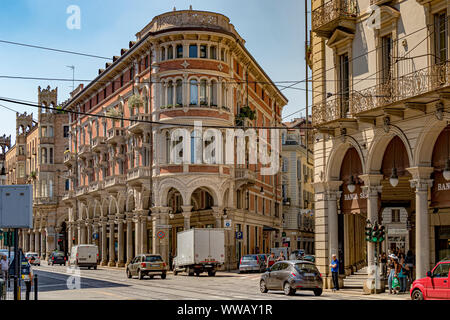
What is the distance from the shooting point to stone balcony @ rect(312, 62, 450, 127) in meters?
22.1

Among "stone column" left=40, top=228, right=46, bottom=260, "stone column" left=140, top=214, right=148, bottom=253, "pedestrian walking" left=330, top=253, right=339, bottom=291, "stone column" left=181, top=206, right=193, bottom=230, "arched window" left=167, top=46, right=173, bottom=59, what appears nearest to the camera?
"pedestrian walking" left=330, top=253, right=339, bottom=291

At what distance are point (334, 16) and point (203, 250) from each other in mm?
20749

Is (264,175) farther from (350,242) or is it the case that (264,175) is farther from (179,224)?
(350,242)

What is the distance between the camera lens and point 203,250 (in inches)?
1727

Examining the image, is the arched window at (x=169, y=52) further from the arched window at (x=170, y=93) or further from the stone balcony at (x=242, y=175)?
the stone balcony at (x=242, y=175)

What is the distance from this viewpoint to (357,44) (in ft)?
90.3

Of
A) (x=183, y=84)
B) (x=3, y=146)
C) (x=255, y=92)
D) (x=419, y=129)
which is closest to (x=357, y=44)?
(x=419, y=129)

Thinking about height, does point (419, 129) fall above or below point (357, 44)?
below

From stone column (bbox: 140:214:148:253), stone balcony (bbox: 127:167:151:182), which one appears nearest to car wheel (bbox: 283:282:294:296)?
stone balcony (bbox: 127:167:151:182)

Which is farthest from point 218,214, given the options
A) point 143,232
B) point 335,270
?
point 335,270

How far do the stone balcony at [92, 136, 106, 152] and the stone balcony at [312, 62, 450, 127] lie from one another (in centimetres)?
3938

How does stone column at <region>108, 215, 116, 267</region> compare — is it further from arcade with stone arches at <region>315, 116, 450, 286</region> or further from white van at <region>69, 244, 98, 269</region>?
arcade with stone arches at <region>315, 116, 450, 286</region>

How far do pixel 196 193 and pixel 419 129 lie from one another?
110 feet

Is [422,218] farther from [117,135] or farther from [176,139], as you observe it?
[117,135]
